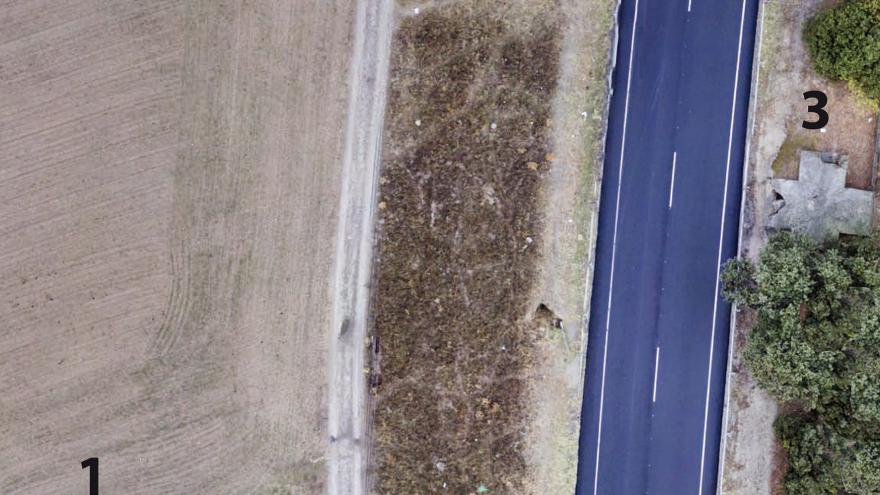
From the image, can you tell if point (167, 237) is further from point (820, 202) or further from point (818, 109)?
point (818, 109)

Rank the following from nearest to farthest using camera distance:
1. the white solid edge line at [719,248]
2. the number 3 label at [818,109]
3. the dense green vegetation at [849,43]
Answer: the dense green vegetation at [849,43] < the number 3 label at [818,109] < the white solid edge line at [719,248]

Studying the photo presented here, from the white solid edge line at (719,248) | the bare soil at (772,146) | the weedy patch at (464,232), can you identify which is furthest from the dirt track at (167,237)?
the bare soil at (772,146)

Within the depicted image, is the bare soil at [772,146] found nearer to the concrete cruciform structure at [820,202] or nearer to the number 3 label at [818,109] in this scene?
the number 3 label at [818,109]

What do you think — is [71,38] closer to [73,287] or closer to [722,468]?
[73,287]

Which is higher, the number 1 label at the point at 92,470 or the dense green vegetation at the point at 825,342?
the dense green vegetation at the point at 825,342

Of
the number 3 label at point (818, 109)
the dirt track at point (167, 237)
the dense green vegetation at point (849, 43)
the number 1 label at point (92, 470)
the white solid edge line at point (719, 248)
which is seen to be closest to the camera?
the dense green vegetation at point (849, 43)

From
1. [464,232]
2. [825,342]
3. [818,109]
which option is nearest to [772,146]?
[818,109]

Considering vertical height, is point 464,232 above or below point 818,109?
below

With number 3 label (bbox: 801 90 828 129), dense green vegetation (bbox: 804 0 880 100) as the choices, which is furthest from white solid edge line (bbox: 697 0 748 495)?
number 3 label (bbox: 801 90 828 129)
